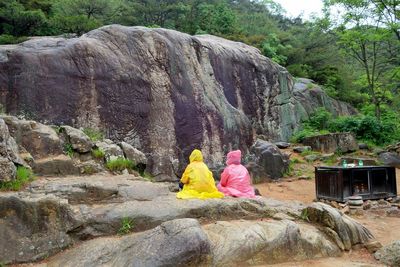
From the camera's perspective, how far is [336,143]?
19328 mm

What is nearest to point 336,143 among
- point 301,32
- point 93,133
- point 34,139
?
point 93,133

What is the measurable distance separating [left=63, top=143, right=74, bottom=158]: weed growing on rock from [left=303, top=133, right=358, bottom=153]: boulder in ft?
44.9

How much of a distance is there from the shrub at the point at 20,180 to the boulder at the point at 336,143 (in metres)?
15.4

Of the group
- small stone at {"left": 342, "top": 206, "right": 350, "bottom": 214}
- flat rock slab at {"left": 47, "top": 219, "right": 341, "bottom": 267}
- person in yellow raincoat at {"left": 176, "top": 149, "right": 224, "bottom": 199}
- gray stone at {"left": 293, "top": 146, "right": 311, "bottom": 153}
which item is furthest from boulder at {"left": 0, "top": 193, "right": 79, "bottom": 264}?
gray stone at {"left": 293, "top": 146, "right": 311, "bottom": 153}

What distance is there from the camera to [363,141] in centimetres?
2077

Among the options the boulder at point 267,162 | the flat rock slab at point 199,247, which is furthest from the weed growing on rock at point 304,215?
the boulder at point 267,162

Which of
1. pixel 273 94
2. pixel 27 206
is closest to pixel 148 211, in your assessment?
pixel 27 206

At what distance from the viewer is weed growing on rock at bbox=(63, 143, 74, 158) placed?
921 cm

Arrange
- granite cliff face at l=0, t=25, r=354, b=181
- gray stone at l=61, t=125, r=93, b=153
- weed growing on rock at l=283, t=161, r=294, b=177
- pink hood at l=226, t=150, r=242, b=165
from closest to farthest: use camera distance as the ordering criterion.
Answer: pink hood at l=226, t=150, r=242, b=165 < gray stone at l=61, t=125, r=93, b=153 < granite cliff face at l=0, t=25, r=354, b=181 < weed growing on rock at l=283, t=161, r=294, b=177

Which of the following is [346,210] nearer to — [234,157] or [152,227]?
[234,157]

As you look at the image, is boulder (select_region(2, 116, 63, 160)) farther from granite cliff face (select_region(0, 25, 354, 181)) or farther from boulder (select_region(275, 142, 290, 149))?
boulder (select_region(275, 142, 290, 149))

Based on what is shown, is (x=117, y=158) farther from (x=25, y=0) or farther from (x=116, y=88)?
(x=25, y=0)

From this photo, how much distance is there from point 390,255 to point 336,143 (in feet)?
44.7

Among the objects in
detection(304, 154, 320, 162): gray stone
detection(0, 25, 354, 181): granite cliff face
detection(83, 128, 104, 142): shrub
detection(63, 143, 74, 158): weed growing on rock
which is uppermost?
detection(0, 25, 354, 181): granite cliff face
